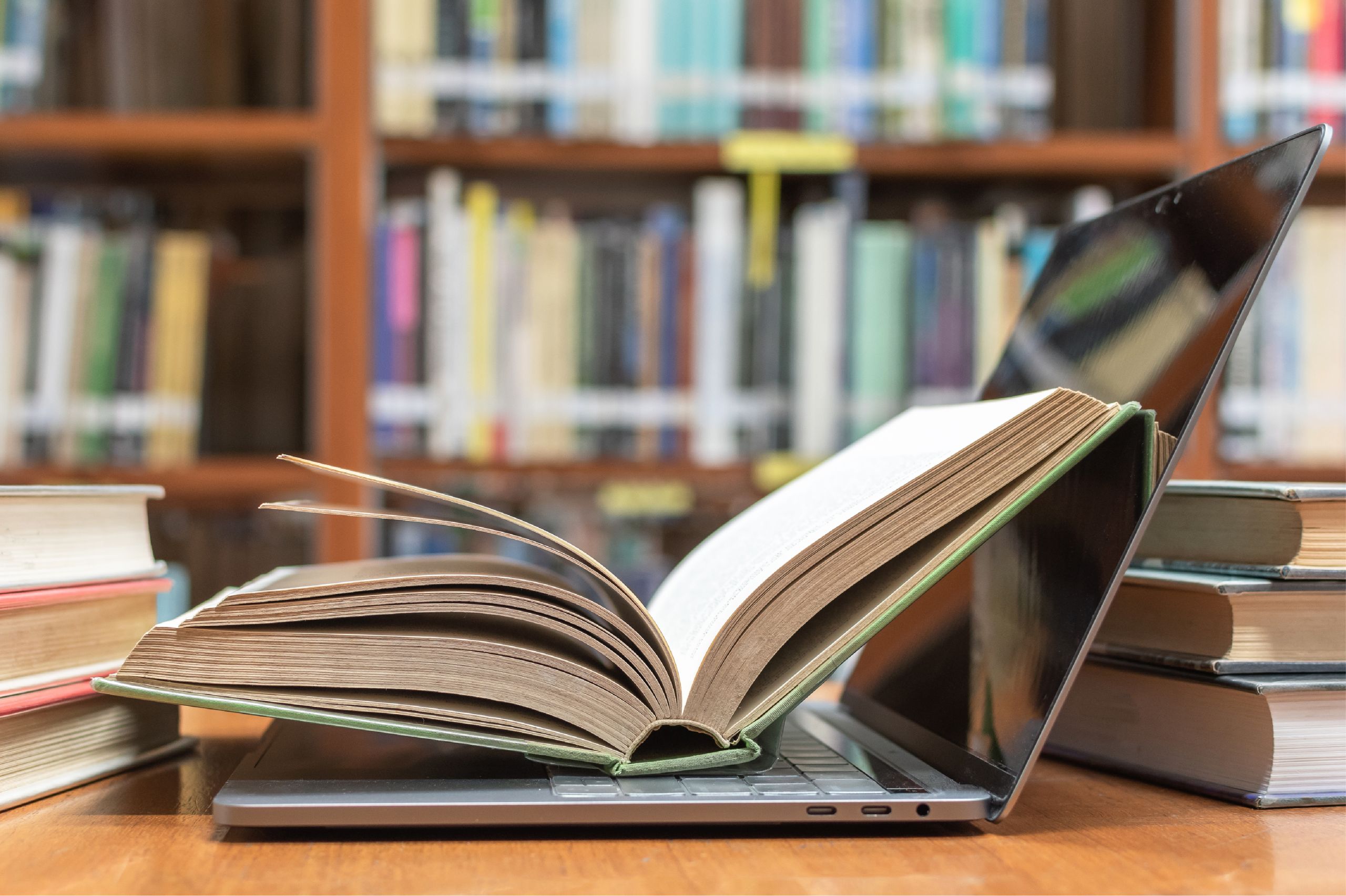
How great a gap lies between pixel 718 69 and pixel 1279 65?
2.50 feet

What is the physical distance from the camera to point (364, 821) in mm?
409

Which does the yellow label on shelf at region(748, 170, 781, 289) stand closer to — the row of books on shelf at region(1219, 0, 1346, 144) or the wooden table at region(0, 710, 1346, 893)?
the row of books on shelf at region(1219, 0, 1346, 144)

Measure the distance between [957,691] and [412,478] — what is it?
→ 105cm

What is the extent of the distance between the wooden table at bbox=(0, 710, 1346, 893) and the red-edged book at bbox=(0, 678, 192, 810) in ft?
0.04

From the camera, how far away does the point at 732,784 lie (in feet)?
1.44

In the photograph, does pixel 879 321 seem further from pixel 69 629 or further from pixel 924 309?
pixel 69 629

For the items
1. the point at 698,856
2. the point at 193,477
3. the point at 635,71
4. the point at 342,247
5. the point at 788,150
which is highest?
the point at 635,71

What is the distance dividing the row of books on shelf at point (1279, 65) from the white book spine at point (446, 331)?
104cm

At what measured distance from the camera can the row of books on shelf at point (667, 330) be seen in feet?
4.85

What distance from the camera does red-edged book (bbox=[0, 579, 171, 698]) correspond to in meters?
0.45

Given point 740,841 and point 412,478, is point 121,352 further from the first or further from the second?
point 740,841

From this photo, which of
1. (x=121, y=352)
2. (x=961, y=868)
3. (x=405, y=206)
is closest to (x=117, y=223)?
(x=121, y=352)

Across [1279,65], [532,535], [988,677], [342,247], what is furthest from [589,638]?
[1279,65]

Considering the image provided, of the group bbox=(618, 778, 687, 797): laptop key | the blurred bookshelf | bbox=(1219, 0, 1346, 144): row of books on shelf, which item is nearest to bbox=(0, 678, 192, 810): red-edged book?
bbox=(618, 778, 687, 797): laptop key
